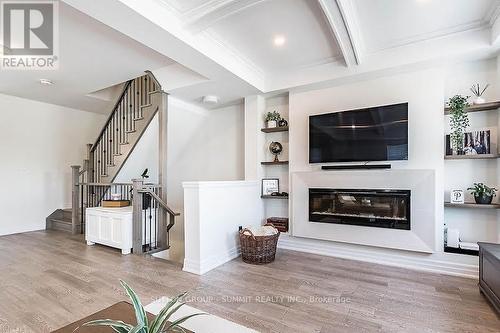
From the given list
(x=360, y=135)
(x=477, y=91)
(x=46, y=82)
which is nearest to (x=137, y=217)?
(x=46, y=82)

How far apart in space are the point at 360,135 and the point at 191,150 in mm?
3408

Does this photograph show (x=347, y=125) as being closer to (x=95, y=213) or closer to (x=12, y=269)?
(x=95, y=213)

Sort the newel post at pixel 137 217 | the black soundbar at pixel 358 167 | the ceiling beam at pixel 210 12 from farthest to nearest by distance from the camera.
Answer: the newel post at pixel 137 217 → the black soundbar at pixel 358 167 → the ceiling beam at pixel 210 12

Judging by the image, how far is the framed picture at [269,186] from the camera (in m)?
4.38

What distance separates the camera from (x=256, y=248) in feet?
11.1

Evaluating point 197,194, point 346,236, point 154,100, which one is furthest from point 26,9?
point 346,236

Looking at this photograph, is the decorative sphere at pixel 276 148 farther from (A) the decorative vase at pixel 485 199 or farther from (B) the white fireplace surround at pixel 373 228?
(A) the decorative vase at pixel 485 199

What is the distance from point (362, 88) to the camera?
3.70 m

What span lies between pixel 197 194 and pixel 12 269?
8.01 feet

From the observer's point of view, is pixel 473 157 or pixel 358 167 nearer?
pixel 473 157

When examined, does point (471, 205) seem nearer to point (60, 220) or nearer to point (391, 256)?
point (391, 256)

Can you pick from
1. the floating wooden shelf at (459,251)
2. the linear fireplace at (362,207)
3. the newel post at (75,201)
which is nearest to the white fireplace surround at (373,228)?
the linear fireplace at (362,207)

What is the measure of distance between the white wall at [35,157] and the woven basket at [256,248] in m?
4.70

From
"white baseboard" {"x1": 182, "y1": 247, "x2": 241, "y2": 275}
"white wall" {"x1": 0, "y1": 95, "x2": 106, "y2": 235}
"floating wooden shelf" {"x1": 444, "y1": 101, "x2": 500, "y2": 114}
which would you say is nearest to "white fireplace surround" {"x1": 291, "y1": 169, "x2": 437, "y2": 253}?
"floating wooden shelf" {"x1": 444, "y1": 101, "x2": 500, "y2": 114}
